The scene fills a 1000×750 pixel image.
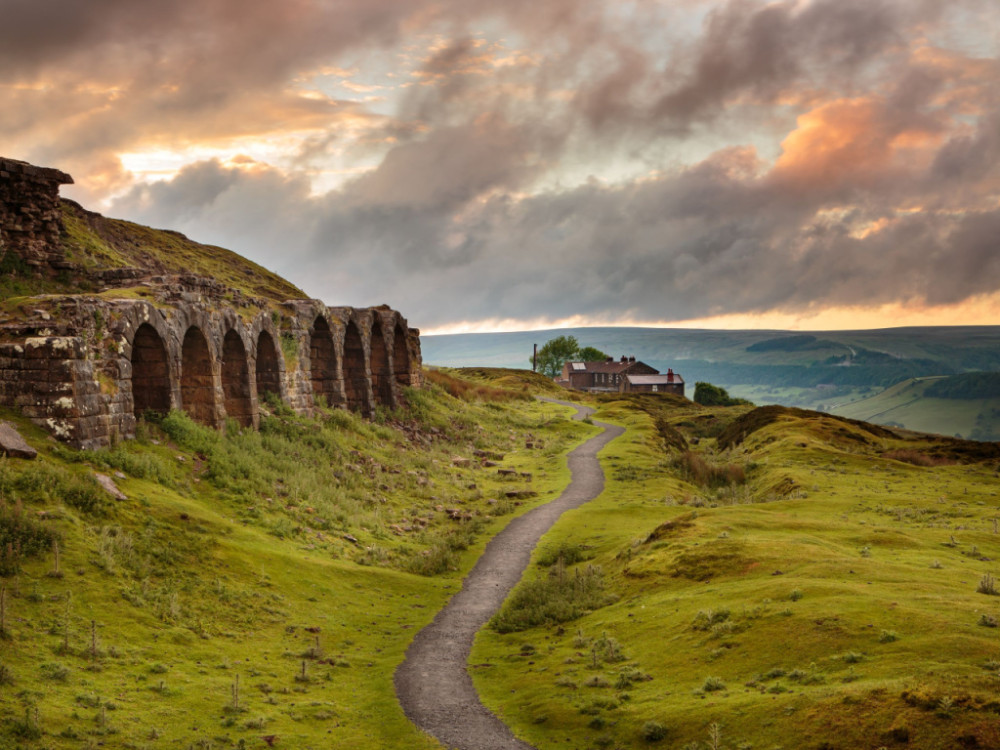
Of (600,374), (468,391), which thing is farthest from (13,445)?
(600,374)

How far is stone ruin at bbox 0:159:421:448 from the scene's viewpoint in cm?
1961

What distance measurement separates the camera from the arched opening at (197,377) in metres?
27.5

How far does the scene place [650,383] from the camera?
148625mm

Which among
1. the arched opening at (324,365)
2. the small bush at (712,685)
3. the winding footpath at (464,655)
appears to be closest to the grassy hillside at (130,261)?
the arched opening at (324,365)

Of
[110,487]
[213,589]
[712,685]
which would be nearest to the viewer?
[712,685]

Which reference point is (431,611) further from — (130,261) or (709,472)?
(130,261)

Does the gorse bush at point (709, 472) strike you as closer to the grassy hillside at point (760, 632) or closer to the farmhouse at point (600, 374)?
the grassy hillside at point (760, 632)

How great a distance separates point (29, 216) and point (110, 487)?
1757 centimetres

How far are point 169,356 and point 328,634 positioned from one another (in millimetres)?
12636

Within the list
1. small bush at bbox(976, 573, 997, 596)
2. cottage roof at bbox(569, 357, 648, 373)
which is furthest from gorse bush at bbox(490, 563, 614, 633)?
cottage roof at bbox(569, 357, 648, 373)

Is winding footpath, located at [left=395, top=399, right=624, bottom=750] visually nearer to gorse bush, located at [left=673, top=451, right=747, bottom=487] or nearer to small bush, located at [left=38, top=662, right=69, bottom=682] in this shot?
small bush, located at [left=38, top=662, right=69, bottom=682]

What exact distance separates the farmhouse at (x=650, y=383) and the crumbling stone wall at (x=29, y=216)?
123m

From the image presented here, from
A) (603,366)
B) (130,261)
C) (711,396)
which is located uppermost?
(130,261)

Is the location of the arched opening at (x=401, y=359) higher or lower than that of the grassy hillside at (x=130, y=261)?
lower
